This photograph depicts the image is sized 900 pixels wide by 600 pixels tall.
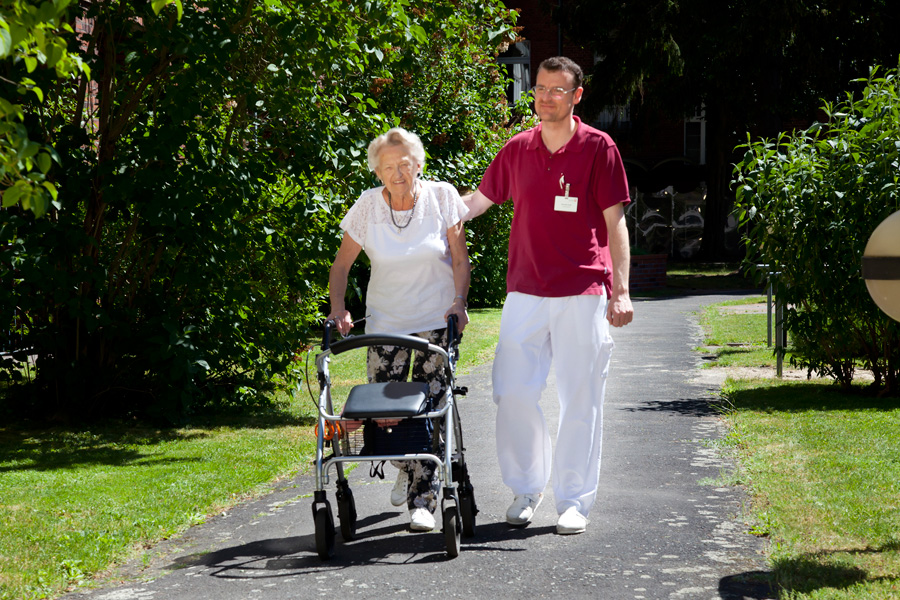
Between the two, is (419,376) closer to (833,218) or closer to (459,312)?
(459,312)

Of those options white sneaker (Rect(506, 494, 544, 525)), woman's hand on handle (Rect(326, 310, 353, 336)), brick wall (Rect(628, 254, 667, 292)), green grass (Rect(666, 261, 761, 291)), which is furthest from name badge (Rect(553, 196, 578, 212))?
brick wall (Rect(628, 254, 667, 292))

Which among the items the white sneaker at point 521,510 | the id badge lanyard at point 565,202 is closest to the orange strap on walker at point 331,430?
the white sneaker at point 521,510

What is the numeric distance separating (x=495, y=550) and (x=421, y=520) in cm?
46

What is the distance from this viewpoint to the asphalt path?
430 centimetres

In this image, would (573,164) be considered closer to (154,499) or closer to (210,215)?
(154,499)

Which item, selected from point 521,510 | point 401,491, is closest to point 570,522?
point 521,510

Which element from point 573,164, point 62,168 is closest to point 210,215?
point 62,168

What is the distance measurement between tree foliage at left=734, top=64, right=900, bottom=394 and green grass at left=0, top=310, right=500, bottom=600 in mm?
3986

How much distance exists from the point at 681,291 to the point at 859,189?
55.9ft

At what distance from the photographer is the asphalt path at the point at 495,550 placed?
169 inches

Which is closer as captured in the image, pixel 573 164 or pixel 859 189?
pixel 573 164

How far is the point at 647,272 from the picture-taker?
88.5ft

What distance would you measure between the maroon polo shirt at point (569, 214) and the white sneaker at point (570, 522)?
100 centimetres

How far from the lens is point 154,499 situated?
19.5 ft
